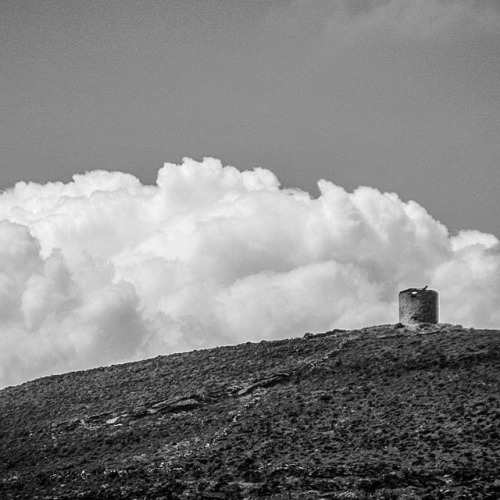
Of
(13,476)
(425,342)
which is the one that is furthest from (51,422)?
(425,342)

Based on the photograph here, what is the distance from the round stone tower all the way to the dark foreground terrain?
1.21 meters

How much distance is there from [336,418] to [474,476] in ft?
33.4

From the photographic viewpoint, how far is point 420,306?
62.9 meters

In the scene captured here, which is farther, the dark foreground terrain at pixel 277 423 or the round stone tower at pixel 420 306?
the round stone tower at pixel 420 306

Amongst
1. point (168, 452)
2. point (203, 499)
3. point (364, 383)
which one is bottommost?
point (203, 499)

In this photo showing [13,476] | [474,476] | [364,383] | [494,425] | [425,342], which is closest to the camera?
[474,476]

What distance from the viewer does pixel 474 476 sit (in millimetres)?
40094

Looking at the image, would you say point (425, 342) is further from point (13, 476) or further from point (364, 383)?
point (13, 476)

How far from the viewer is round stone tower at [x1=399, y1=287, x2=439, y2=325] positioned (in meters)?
62.9

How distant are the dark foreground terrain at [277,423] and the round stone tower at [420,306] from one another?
1.21 meters

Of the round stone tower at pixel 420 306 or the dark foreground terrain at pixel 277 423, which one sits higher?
the round stone tower at pixel 420 306

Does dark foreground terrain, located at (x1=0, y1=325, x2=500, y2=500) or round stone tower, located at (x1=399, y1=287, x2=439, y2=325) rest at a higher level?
round stone tower, located at (x1=399, y1=287, x2=439, y2=325)

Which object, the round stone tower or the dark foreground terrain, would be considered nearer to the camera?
the dark foreground terrain

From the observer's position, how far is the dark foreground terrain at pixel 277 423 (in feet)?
136
